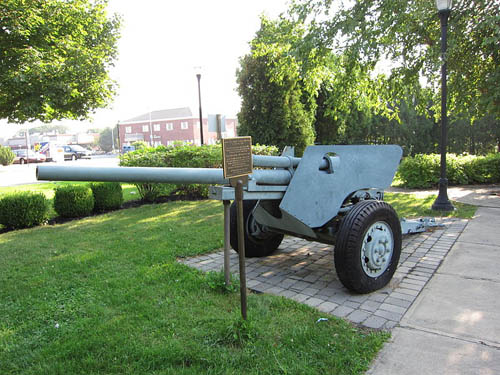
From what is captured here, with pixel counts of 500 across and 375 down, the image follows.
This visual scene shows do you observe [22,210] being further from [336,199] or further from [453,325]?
[453,325]

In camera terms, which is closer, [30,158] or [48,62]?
[48,62]

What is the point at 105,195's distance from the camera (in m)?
8.04

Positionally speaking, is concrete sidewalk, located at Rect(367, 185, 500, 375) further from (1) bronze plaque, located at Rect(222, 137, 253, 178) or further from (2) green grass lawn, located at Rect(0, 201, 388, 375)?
(1) bronze plaque, located at Rect(222, 137, 253, 178)

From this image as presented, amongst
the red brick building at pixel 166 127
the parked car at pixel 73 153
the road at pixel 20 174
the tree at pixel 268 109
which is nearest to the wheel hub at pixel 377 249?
the road at pixel 20 174

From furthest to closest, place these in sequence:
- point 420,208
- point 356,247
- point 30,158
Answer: point 30,158
point 420,208
point 356,247

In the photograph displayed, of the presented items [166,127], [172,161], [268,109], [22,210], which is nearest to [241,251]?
[22,210]

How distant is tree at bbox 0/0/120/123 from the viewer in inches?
268

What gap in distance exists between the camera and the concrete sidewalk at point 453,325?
230 centimetres

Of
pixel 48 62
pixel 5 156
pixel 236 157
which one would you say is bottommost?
pixel 236 157

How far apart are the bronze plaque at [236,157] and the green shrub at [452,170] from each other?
383 inches

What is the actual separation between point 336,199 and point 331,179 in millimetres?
202

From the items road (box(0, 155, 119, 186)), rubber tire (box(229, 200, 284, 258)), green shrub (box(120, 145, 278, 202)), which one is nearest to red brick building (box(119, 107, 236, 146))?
road (box(0, 155, 119, 186))

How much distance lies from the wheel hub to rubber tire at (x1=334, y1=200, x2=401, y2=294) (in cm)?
7

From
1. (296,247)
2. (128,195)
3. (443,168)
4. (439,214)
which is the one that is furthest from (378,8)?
(128,195)
